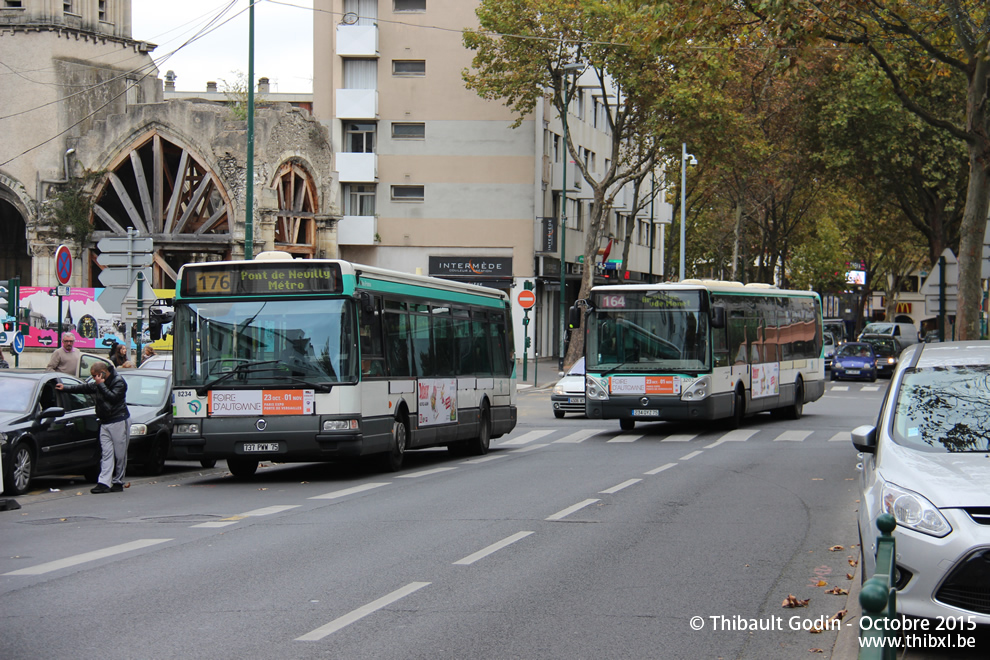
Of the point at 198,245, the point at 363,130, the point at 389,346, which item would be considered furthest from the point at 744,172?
the point at 389,346

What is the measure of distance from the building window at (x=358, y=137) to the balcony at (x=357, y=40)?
3.12 metres

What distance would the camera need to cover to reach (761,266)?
53.5m

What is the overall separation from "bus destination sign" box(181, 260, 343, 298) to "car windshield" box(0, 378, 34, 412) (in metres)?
2.29

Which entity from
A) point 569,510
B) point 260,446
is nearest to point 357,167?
point 260,446

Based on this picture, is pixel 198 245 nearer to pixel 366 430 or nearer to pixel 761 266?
pixel 761 266

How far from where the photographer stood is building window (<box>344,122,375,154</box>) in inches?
2100

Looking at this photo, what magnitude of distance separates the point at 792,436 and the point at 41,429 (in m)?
14.2

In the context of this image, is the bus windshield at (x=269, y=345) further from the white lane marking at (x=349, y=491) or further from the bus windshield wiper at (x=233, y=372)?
the white lane marking at (x=349, y=491)

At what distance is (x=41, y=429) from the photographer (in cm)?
1438

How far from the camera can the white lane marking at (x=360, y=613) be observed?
265 inches

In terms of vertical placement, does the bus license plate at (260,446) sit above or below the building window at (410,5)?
below

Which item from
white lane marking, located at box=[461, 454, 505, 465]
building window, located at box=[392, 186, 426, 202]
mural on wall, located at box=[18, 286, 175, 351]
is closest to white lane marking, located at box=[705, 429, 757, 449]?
white lane marking, located at box=[461, 454, 505, 465]

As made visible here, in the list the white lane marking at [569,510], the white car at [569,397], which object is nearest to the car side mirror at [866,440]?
the white lane marking at [569,510]

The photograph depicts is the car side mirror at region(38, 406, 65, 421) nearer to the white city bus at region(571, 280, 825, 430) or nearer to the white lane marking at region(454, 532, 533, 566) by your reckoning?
the white lane marking at region(454, 532, 533, 566)
